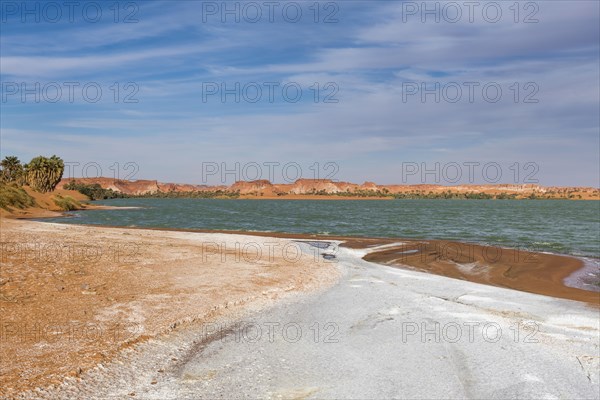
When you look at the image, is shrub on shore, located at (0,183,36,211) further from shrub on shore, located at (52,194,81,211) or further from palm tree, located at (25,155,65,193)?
palm tree, located at (25,155,65,193)

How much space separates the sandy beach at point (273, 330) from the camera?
666 cm

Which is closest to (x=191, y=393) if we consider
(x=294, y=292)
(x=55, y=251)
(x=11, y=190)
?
(x=294, y=292)

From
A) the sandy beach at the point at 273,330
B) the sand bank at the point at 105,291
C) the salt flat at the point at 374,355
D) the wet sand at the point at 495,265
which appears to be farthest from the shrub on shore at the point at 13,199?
the salt flat at the point at 374,355

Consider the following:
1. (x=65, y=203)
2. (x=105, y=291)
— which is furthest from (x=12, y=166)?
(x=105, y=291)

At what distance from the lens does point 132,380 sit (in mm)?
6453

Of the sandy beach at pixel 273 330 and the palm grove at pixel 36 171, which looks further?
the palm grove at pixel 36 171

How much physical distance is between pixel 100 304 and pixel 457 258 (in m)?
16.4

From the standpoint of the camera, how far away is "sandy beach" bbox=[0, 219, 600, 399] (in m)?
6.66

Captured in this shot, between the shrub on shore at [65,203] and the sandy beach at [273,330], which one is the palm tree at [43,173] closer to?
the shrub on shore at [65,203]

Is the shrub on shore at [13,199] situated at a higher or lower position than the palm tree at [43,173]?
lower

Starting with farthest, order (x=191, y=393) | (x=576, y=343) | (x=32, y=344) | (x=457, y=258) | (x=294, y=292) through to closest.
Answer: (x=457, y=258)
(x=294, y=292)
(x=576, y=343)
(x=32, y=344)
(x=191, y=393)

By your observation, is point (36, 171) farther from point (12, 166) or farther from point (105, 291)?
point (105, 291)

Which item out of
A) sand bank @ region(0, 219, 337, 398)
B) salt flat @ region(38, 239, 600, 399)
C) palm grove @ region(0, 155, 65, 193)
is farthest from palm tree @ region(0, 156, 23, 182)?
salt flat @ region(38, 239, 600, 399)

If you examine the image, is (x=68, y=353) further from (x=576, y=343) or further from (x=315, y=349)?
(x=576, y=343)
